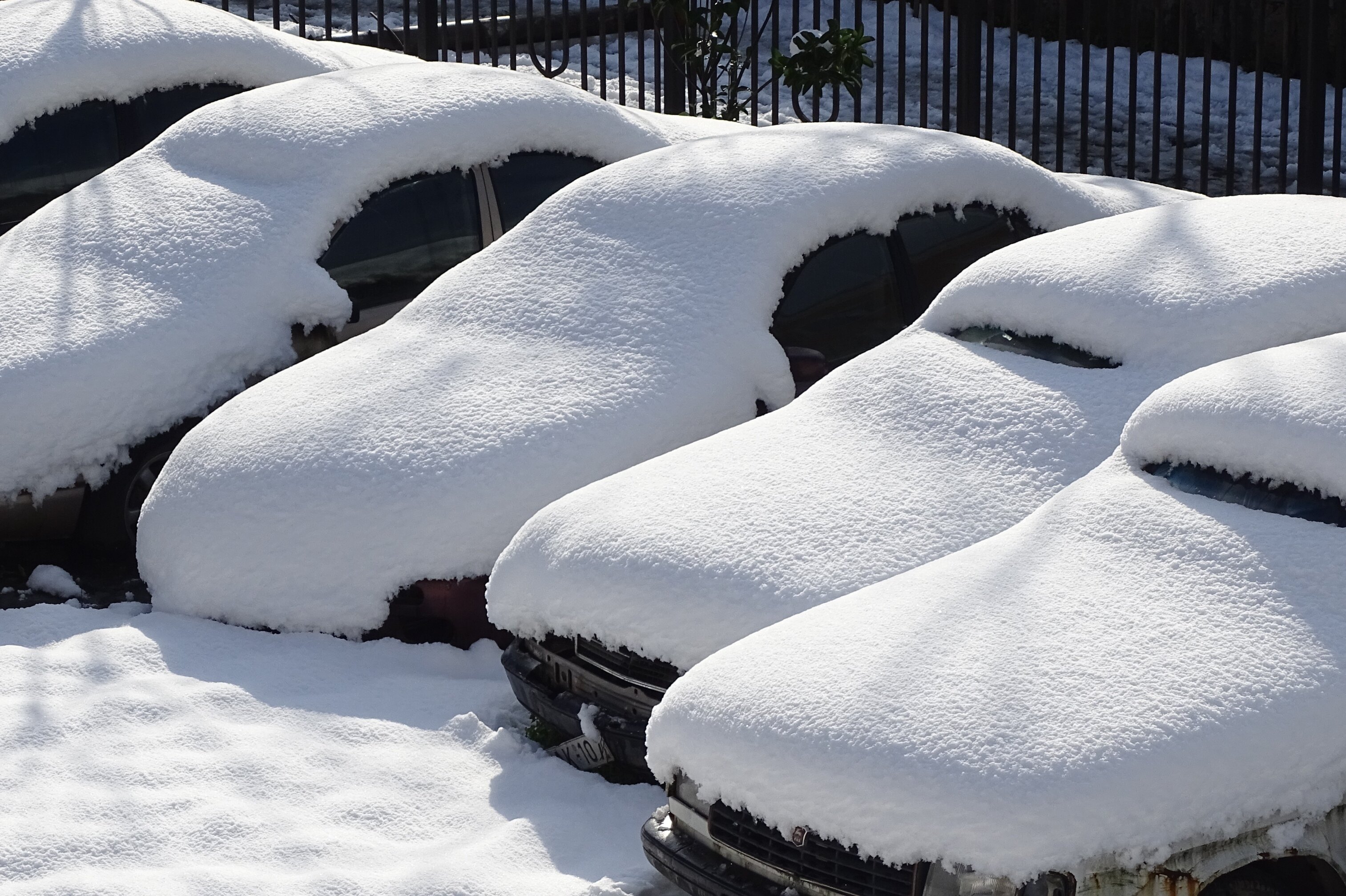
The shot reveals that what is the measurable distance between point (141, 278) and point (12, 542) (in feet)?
3.92

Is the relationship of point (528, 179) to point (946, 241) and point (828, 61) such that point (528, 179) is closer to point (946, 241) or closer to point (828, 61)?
point (946, 241)

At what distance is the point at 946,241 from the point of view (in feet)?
21.4

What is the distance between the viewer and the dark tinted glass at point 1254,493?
399cm

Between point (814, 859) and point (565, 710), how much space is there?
1302mm

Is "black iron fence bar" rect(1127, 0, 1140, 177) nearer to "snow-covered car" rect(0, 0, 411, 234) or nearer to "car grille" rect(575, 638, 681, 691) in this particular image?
"snow-covered car" rect(0, 0, 411, 234)

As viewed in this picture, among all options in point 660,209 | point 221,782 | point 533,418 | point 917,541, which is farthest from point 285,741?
point 660,209

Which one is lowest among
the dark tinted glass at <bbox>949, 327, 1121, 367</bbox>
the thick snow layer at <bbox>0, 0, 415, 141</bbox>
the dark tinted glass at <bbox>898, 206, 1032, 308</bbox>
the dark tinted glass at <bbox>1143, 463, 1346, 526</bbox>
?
the dark tinted glass at <bbox>1143, 463, 1346, 526</bbox>

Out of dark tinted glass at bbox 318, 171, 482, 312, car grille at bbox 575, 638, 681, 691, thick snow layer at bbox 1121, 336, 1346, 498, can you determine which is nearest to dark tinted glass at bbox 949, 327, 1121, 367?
thick snow layer at bbox 1121, 336, 1346, 498

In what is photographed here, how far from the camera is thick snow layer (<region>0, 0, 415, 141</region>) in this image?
852 cm

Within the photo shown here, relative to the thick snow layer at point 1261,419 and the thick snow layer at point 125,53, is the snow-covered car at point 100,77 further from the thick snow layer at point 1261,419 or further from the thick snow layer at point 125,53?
the thick snow layer at point 1261,419

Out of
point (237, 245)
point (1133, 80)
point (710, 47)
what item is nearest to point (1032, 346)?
point (237, 245)

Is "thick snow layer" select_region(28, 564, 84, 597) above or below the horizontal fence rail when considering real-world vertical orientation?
below

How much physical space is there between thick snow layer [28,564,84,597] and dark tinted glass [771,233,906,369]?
276 centimetres

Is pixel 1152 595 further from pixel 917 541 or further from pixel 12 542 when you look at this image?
pixel 12 542
